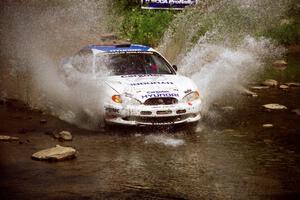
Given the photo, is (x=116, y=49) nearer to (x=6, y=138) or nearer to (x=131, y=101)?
(x=131, y=101)

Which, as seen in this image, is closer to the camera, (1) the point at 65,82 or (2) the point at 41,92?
(1) the point at 65,82

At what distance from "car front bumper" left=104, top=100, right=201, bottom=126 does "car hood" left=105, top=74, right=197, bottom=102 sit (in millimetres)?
189

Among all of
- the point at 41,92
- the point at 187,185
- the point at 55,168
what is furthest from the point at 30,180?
the point at 41,92

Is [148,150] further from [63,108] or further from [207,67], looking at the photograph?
[207,67]

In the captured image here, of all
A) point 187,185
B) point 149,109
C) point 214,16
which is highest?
point 214,16

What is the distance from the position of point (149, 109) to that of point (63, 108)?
2872 millimetres

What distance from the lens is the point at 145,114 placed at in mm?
9875

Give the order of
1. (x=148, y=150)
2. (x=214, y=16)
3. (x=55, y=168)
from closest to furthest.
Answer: (x=55, y=168) → (x=148, y=150) → (x=214, y=16)

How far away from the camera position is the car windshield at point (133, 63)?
11109mm

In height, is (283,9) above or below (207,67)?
above

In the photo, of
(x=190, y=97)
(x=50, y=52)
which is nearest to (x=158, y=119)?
(x=190, y=97)

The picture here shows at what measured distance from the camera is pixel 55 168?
25.5ft

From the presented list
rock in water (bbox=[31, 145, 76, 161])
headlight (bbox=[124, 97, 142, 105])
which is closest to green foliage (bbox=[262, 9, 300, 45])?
headlight (bbox=[124, 97, 142, 105])

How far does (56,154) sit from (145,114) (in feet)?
6.88
